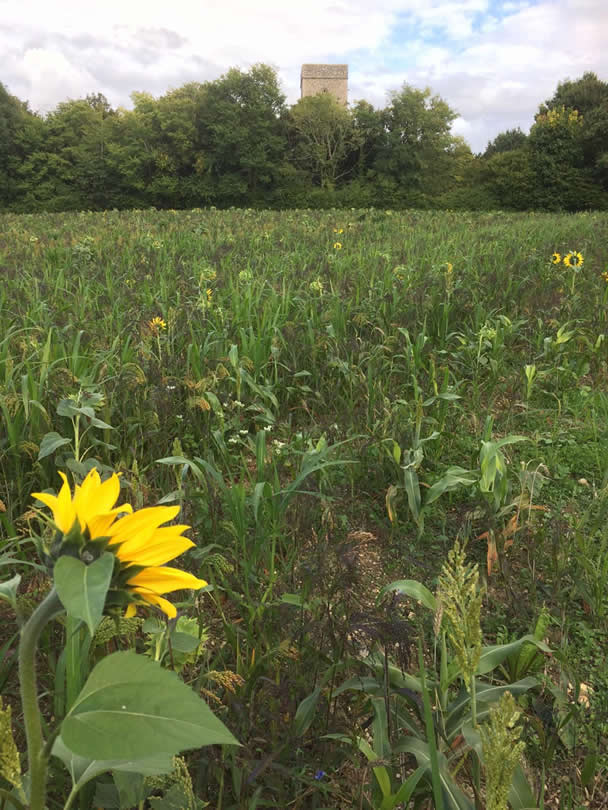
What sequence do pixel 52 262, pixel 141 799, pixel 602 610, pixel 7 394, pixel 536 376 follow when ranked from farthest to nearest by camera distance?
pixel 52 262, pixel 536 376, pixel 7 394, pixel 602 610, pixel 141 799

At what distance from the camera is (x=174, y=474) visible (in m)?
Answer: 1.88

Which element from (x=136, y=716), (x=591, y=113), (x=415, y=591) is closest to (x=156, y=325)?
(x=415, y=591)

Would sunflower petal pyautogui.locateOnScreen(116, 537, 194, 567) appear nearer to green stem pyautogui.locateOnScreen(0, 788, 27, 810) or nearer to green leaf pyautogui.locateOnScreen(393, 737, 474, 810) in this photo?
green stem pyautogui.locateOnScreen(0, 788, 27, 810)

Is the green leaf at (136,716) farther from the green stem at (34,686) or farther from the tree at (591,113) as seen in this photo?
the tree at (591,113)

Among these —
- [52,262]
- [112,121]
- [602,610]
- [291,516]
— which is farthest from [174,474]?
[112,121]

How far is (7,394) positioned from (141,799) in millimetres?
1479

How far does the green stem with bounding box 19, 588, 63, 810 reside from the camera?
47cm

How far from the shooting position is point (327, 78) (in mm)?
53969

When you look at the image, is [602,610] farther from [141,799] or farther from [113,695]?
[113,695]

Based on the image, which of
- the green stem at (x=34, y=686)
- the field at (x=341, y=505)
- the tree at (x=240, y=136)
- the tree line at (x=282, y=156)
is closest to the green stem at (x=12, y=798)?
the green stem at (x=34, y=686)

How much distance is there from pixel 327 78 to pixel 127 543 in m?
62.8

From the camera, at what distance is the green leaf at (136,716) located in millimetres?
390

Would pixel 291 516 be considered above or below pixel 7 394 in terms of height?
below

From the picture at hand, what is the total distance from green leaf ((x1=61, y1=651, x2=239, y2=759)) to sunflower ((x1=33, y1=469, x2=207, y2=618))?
6 centimetres
